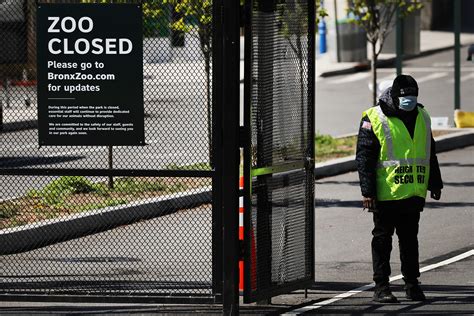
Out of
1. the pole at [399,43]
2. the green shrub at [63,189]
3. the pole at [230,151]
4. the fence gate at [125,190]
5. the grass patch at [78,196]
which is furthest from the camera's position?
the pole at [399,43]

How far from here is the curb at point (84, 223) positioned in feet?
37.4

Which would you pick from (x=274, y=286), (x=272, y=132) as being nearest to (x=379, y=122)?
(x=272, y=132)

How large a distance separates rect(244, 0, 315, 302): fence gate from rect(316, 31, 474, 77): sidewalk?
2318 centimetres

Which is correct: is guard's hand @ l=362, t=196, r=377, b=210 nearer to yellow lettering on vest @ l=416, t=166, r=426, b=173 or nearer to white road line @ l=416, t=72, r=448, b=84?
yellow lettering on vest @ l=416, t=166, r=426, b=173

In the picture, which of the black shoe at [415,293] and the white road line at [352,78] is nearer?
the black shoe at [415,293]

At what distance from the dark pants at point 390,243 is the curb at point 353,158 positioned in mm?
6817

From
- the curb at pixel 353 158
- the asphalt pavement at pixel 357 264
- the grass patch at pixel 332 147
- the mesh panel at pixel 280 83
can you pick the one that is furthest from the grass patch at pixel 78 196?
the grass patch at pixel 332 147

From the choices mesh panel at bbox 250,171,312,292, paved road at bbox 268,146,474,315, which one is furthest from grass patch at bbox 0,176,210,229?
mesh panel at bbox 250,171,312,292

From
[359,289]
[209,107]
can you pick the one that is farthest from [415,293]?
[209,107]

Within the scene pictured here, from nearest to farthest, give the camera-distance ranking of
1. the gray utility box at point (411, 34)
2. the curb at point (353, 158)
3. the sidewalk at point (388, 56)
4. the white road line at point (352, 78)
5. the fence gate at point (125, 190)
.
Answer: the fence gate at point (125, 190) < the curb at point (353, 158) < the gray utility box at point (411, 34) < the white road line at point (352, 78) < the sidewalk at point (388, 56)

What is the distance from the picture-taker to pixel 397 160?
9.87m

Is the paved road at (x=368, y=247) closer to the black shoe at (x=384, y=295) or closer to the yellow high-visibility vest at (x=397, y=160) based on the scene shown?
the black shoe at (x=384, y=295)

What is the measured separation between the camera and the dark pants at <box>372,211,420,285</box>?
9.93 metres

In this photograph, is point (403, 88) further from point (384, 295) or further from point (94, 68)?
point (94, 68)
